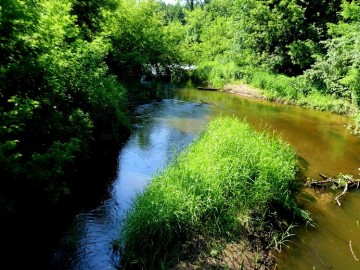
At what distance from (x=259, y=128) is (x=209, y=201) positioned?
31.2 feet

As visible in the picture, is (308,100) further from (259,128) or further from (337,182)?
(337,182)

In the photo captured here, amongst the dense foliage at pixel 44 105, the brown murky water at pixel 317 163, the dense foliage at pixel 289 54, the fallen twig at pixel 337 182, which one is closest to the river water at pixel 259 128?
the brown murky water at pixel 317 163

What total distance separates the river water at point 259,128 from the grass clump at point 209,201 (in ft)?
2.11

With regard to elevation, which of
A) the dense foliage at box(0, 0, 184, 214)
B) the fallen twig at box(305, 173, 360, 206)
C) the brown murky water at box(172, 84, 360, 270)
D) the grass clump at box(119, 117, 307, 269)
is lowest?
the brown murky water at box(172, 84, 360, 270)

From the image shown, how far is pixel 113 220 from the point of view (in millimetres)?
6730

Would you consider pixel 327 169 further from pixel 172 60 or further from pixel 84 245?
pixel 172 60

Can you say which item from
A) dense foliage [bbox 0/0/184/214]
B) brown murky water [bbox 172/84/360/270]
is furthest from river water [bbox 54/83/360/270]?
dense foliage [bbox 0/0/184/214]

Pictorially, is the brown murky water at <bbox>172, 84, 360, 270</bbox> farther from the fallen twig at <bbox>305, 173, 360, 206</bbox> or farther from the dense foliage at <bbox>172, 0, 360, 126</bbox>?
the dense foliage at <bbox>172, 0, 360, 126</bbox>

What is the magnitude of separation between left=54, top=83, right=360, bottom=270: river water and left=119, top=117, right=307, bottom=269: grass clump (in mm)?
643

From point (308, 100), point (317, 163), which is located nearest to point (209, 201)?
point (317, 163)

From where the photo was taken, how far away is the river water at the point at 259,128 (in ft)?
19.2

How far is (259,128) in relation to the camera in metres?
14.9

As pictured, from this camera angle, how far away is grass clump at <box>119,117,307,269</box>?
5.45 metres

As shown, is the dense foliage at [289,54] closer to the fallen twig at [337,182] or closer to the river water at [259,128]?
the river water at [259,128]
